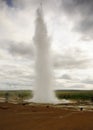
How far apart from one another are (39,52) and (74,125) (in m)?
30.2

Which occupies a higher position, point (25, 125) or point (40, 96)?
point (40, 96)

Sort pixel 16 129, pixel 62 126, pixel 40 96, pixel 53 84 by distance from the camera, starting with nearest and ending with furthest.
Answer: pixel 16 129 < pixel 62 126 < pixel 40 96 < pixel 53 84

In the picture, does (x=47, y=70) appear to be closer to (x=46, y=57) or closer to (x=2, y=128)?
(x=46, y=57)

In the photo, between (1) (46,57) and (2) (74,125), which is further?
(1) (46,57)

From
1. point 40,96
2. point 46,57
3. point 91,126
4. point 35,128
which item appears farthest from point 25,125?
point 46,57

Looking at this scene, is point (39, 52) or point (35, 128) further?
point (39, 52)

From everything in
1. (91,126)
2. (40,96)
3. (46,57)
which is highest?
(46,57)

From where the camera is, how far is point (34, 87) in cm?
4450

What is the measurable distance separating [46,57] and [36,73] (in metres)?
3.37

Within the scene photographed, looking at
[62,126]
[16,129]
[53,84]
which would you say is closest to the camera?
[16,129]

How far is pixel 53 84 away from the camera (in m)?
45.7

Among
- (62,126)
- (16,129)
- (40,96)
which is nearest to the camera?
(16,129)

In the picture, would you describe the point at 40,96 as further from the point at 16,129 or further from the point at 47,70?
the point at 16,129

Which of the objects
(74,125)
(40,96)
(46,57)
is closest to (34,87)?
(40,96)
